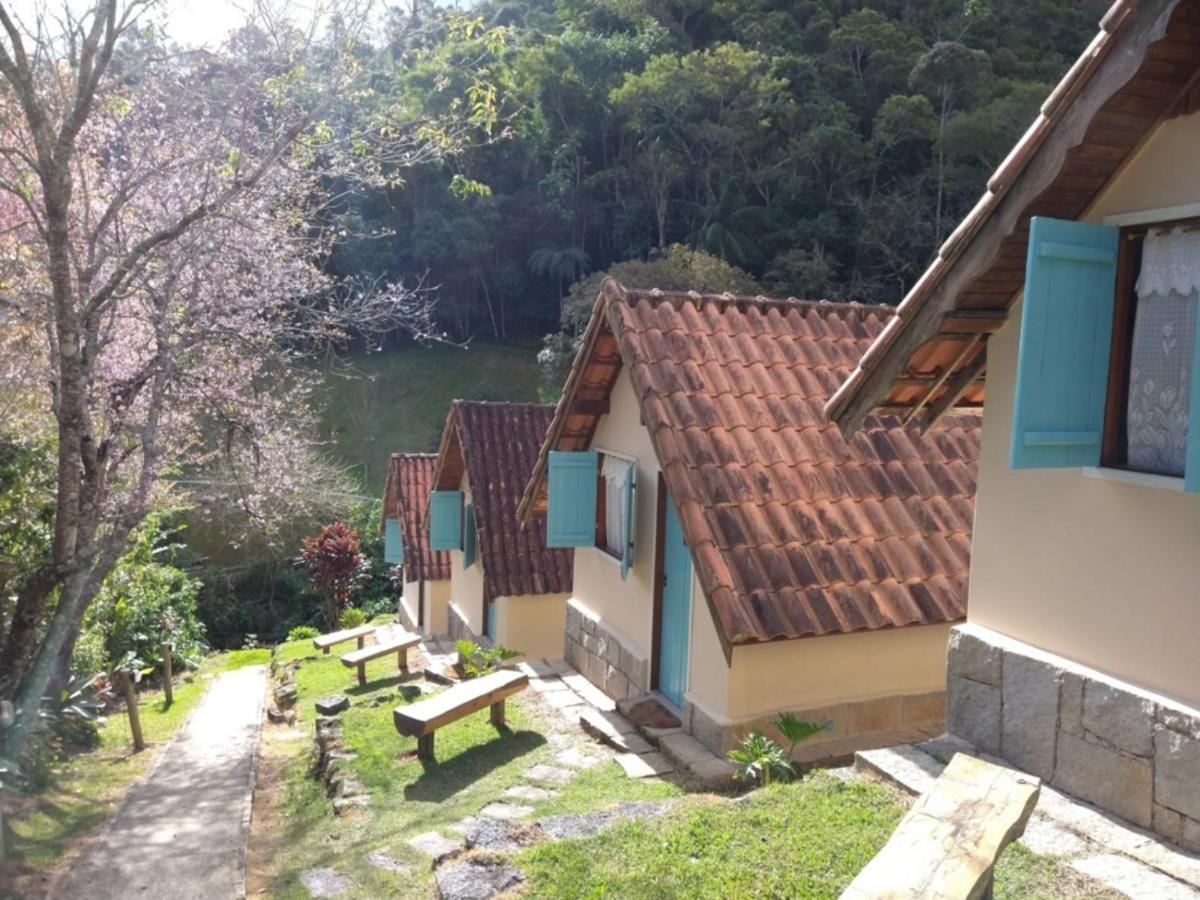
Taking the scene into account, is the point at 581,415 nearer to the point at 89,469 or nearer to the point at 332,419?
the point at 89,469

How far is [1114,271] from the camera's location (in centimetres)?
418

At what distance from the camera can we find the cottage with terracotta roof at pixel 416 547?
61.3 feet

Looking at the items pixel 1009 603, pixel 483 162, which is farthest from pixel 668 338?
pixel 483 162

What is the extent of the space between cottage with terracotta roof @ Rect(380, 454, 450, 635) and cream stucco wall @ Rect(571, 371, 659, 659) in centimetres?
872

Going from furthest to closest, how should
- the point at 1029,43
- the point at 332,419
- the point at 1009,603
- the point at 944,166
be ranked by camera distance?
the point at 332,419 < the point at 1029,43 < the point at 944,166 < the point at 1009,603

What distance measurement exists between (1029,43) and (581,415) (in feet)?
94.4

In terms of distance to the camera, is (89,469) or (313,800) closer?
(89,469)

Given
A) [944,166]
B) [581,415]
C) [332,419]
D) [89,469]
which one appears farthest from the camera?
[332,419]

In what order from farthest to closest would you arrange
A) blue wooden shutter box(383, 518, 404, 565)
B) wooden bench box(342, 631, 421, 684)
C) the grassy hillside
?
1. the grassy hillside
2. blue wooden shutter box(383, 518, 404, 565)
3. wooden bench box(342, 631, 421, 684)

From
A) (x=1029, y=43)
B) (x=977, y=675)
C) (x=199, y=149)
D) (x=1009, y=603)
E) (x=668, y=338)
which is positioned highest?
(x=1029, y=43)

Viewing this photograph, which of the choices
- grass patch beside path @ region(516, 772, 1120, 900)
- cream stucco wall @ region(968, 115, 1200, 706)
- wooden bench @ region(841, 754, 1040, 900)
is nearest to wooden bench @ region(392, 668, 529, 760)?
grass patch beside path @ region(516, 772, 1120, 900)

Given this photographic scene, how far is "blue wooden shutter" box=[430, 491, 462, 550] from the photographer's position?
52.1 ft

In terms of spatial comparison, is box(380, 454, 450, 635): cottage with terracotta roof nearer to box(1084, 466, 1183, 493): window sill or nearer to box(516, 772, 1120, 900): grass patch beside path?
box(516, 772, 1120, 900): grass patch beside path

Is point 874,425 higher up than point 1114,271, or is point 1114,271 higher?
point 1114,271
